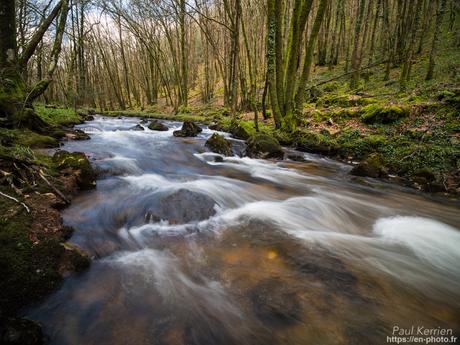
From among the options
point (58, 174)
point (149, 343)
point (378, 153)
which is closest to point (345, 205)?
point (378, 153)

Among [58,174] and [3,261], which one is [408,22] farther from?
[3,261]

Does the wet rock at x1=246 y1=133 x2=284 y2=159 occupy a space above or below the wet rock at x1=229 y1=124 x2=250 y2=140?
below

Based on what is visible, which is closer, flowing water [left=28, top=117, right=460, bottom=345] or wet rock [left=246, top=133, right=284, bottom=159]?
flowing water [left=28, top=117, right=460, bottom=345]

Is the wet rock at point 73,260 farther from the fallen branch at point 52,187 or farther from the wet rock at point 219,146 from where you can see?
the wet rock at point 219,146

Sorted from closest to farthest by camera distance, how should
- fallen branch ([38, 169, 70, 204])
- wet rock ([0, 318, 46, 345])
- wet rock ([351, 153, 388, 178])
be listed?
wet rock ([0, 318, 46, 345])
fallen branch ([38, 169, 70, 204])
wet rock ([351, 153, 388, 178])

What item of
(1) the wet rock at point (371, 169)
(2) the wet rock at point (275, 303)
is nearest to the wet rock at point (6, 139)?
(2) the wet rock at point (275, 303)

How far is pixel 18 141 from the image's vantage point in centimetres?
621

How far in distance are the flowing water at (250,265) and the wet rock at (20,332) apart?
13 centimetres

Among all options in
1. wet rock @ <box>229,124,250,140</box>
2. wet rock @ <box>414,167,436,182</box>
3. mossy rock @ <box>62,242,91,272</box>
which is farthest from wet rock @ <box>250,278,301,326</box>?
wet rock @ <box>229,124,250,140</box>

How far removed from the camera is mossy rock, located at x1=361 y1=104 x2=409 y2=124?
10.2m

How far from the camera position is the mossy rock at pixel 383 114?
10157 millimetres

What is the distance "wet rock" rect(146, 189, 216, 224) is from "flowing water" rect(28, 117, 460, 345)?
26 mm

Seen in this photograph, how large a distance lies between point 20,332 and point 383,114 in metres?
11.7

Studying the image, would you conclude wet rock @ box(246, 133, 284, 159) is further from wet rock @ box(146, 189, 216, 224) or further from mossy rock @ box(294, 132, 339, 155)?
wet rock @ box(146, 189, 216, 224)
